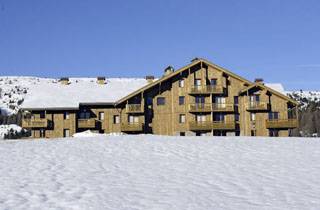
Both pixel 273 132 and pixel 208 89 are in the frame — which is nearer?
pixel 208 89

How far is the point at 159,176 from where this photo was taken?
1462cm

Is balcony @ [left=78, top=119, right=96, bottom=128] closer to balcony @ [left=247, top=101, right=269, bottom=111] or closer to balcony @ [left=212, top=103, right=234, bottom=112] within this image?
balcony @ [left=212, top=103, right=234, bottom=112]

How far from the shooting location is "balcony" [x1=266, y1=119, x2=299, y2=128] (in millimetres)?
48062

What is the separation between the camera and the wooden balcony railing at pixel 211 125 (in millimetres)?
47969

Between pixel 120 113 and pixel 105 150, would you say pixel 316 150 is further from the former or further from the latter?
pixel 120 113

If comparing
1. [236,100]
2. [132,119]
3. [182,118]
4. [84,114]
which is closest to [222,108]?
[236,100]

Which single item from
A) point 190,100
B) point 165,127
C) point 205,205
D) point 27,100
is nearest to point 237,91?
point 190,100

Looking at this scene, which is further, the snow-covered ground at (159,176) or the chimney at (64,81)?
the chimney at (64,81)

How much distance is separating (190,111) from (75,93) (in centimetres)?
1333

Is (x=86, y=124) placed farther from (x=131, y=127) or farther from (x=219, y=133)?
(x=219, y=133)

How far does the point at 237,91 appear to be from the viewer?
164 ft

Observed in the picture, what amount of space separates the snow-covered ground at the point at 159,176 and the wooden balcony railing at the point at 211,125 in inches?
978

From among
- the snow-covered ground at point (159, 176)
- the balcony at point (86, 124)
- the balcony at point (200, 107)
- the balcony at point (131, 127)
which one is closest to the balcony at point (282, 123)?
the balcony at point (200, 107)

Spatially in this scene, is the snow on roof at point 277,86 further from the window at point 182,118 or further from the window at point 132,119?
the window at point 132,119
